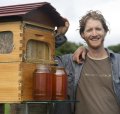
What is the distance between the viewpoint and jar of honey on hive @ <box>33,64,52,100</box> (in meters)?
6.30

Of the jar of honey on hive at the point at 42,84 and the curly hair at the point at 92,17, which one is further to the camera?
the curly hair at the point at 92,17

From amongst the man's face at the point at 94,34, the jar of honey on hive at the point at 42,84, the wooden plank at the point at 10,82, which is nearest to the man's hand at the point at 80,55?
the man's face at the point at 94,34

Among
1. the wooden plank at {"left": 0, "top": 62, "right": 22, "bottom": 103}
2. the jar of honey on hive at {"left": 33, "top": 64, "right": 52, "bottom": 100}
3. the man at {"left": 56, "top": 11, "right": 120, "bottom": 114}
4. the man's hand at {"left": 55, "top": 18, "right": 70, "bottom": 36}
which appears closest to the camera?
the wooden plank at {"left": 0, "top": 62, "right": 22, "bottom": 103}

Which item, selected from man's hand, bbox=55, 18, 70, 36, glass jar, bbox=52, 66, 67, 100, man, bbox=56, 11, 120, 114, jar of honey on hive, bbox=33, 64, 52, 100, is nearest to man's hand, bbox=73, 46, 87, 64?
man, bbox=56, 11, 120, 114

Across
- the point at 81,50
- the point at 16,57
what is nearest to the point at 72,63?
the point at 81,50

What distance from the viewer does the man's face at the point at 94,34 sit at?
273 inches

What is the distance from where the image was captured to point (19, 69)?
20.2 feet

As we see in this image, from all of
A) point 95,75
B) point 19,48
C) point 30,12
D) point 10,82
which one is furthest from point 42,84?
point 95,75

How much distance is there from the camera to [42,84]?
20.7 ft

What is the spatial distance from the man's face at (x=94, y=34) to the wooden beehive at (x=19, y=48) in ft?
2.22

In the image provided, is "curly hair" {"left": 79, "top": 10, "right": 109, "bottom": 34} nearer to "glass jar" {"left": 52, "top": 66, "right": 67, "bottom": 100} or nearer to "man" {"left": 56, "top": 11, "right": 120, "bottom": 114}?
"man" {"left": 56, "top": 11, "right": 120, "bottom": 114}

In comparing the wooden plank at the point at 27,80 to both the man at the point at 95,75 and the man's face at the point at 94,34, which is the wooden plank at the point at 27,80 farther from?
the man's face at the point at 94,34

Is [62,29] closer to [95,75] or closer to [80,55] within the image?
[80,55]

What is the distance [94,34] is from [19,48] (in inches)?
45.0
